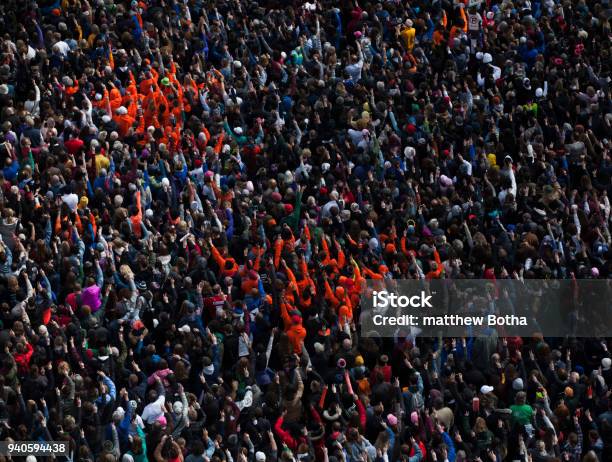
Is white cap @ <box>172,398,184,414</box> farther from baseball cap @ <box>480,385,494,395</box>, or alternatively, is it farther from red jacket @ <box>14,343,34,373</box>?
baseball cap @ <box>480,385,494,395</box>

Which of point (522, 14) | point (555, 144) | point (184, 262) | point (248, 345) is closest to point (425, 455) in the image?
point (248, 345)

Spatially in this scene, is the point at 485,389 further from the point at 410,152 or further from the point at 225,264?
the point at 410,152

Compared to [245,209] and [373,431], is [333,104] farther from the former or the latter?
[373,431]

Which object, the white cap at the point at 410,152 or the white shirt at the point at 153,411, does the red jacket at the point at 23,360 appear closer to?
the white shirt at the point at 153,411

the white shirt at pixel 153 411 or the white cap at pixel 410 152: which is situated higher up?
the white cap at pixel 410 152

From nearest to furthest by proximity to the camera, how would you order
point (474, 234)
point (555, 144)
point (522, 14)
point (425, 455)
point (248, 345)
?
point (425, 455) → point (248, 345) → point (474, 234) → point (555, 144) → point (522, 14)

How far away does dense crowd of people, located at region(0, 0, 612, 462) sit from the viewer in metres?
24.8

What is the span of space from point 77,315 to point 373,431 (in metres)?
4.40

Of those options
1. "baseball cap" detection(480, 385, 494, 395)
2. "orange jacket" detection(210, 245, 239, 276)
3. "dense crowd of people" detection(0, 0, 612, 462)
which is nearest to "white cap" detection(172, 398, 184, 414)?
"dense crowd of people" detection(0, 0, 612, 462)

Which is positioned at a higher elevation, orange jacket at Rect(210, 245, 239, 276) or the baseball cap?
orange jacket at Rect(210, 245, 239, 276)

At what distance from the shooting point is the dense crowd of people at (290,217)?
81.5ft

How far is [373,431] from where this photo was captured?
24.8m

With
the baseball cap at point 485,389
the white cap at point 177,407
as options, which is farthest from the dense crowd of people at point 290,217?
the baseball cap at point 485,389

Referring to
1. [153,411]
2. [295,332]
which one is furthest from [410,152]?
[153,411]
